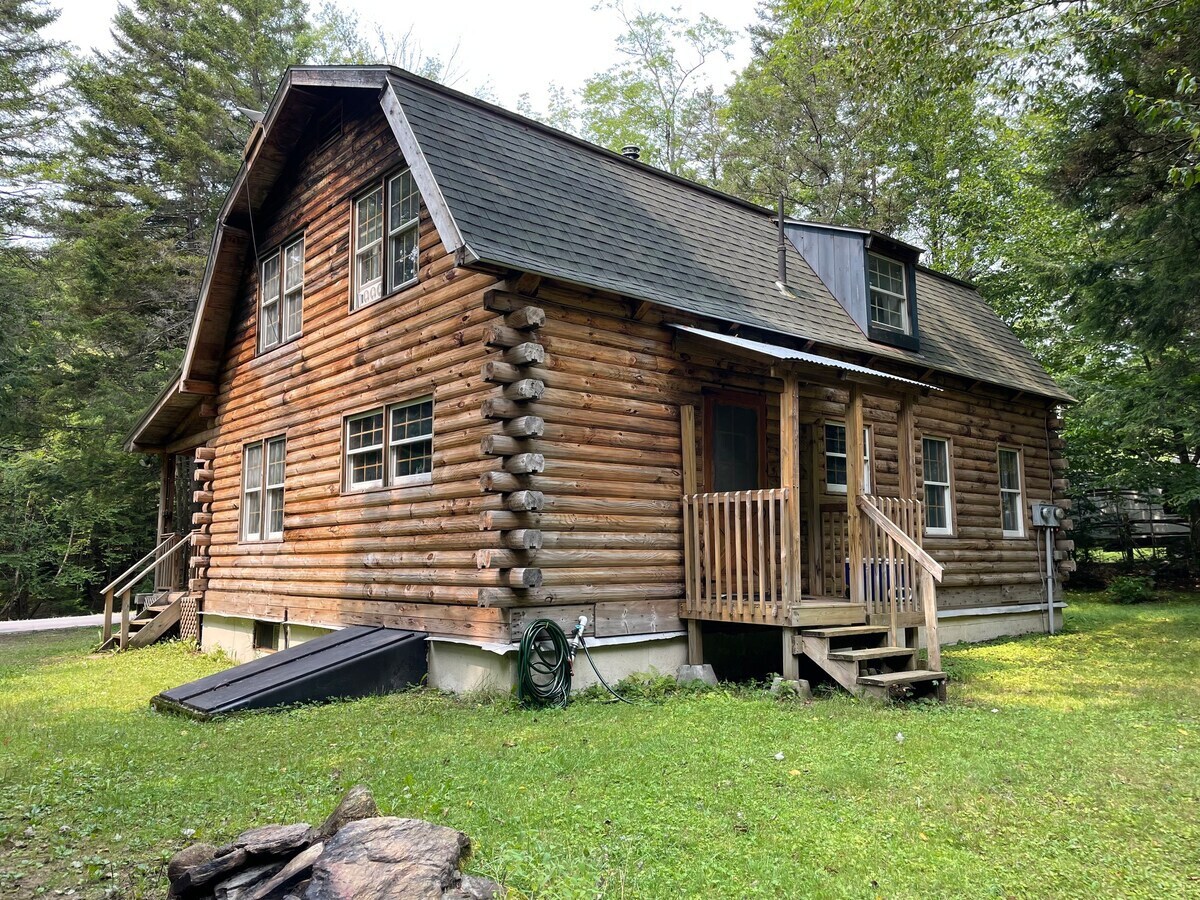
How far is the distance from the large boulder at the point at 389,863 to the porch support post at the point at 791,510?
16.6 ft

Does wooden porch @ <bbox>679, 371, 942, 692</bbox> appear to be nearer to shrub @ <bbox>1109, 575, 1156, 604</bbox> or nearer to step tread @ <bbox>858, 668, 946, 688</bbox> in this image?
step tread @ <bbox>858, 668, 946, 688</bbox>

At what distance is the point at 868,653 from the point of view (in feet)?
27.1

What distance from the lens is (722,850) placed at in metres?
4.21

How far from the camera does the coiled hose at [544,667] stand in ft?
25.5

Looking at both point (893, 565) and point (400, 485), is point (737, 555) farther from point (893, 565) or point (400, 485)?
point (400, 485)

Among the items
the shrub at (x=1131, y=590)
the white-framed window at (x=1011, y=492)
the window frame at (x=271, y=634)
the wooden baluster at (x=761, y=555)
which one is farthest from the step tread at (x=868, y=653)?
the shrub at (x=1131, y=590)

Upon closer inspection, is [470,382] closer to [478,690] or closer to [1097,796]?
[478,690]

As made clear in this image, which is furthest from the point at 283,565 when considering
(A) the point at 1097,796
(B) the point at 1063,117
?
(B) the point at 1063,117

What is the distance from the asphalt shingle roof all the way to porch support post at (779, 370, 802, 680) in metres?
1.45

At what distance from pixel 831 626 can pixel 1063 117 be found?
9.20m

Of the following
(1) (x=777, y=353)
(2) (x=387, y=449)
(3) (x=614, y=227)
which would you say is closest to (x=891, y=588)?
(1) (x=777, y=353)

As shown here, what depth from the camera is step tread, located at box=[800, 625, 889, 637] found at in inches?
325

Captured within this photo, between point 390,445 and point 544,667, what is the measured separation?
3.49 meters

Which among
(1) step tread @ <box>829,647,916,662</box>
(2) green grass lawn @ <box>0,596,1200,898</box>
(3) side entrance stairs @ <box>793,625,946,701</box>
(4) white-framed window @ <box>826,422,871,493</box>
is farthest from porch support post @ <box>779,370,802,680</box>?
(4) white-framed window @ <box>826,422,871,493</box>
